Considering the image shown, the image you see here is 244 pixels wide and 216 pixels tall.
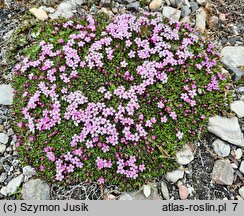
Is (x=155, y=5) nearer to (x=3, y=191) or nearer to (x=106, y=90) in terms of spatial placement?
(x=106, y=90)

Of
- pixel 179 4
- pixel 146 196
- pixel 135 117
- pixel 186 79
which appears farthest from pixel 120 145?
pixel 179 4

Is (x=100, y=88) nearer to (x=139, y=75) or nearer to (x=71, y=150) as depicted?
(x=139, y=75)

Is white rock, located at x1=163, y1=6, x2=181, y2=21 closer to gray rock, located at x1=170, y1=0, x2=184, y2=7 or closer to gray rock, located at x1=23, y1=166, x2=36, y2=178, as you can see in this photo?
gray rock, located at x1=170, y1=0, x2=184, y2=7

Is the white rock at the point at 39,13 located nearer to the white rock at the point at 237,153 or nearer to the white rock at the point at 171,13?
the white rock at the point at 171,13

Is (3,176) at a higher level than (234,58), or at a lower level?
lower

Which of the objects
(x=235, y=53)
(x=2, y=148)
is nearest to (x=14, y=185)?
(x=2, y=148)
